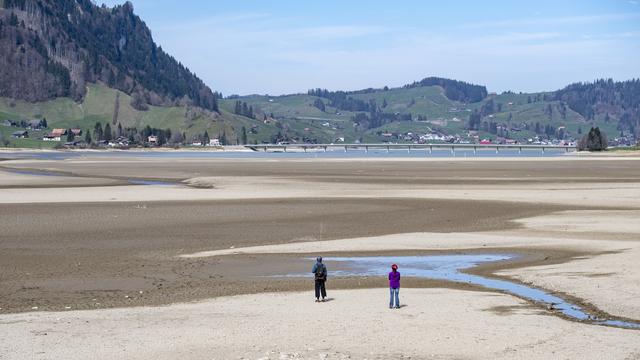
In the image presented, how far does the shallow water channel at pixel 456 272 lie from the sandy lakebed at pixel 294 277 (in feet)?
1.93

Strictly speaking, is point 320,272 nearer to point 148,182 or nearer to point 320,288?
point 320,288

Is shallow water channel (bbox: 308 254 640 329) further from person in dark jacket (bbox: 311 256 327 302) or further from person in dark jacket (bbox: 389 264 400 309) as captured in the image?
person in dark jacket (bbox: 311 256 327 302)

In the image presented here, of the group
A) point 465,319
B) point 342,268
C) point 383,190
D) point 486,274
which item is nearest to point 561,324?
point 465,319

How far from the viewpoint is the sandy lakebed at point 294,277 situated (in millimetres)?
21766

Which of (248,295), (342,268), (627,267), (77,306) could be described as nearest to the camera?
(77,306)

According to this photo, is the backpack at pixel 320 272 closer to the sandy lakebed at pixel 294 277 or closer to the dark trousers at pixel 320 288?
the dark trousers at pixel 320 288

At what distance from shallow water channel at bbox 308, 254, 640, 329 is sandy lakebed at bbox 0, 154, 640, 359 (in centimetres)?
59

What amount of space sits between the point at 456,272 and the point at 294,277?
19.4ft

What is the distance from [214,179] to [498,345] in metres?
73.2

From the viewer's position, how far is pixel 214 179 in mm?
92938

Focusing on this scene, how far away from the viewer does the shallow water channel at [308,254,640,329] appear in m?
25.4

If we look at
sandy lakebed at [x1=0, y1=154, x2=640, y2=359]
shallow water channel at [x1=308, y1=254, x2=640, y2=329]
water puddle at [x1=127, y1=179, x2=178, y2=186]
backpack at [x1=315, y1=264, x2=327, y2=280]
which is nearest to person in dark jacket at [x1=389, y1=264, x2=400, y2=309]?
sandy lakebed at [x1=0, y1=154, x2=640, y2=359]

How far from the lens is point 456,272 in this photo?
Result: 110ft

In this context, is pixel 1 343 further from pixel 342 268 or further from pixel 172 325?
pixel 342 268
